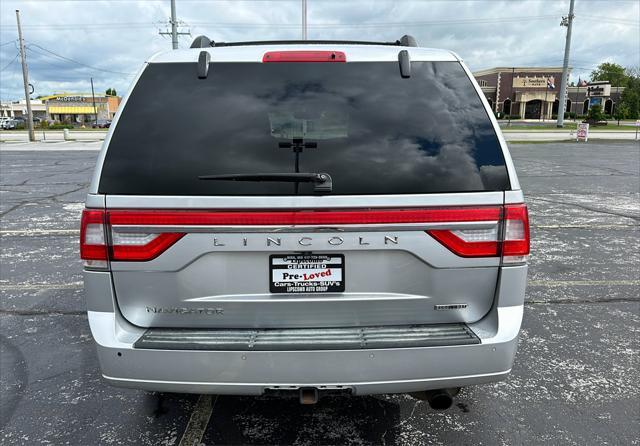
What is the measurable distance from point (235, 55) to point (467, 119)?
120 centimetres

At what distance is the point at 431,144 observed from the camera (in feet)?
7.59

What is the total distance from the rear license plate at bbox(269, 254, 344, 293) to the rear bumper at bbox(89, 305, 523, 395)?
0.30 m

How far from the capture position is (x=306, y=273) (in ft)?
7.54

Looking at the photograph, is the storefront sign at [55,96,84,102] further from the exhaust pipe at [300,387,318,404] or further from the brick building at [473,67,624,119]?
the exhaust pipe at [300,387,318,404]

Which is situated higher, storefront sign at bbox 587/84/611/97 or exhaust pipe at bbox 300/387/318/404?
storefront sign at bbox 587/84/611/97

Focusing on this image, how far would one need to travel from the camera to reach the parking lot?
111 inches

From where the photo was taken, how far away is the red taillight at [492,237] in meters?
2.29

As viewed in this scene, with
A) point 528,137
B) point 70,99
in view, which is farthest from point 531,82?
point 70,99

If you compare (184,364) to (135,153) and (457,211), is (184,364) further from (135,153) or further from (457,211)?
(457,211)

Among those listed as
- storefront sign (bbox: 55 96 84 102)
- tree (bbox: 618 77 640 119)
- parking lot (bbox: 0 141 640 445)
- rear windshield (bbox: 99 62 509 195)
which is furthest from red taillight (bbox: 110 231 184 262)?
storefront sign (bbox: 55 96 84 102)

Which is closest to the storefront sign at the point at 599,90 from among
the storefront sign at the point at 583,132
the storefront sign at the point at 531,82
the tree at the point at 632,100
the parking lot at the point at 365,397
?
the tree at the point at 632,100

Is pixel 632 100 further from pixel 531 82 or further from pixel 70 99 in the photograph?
pixel 70 99

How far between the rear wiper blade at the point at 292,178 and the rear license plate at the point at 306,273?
0.32m

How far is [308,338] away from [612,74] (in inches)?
5103
